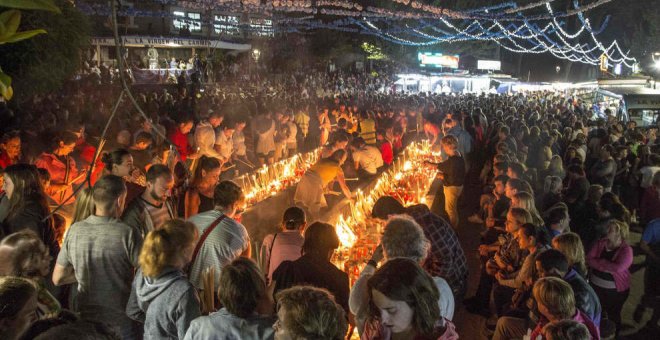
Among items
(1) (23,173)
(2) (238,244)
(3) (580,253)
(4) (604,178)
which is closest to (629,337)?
(3) (580,253)

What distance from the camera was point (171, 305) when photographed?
340cm

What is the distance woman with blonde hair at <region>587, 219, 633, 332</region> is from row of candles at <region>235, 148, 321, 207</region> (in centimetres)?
461

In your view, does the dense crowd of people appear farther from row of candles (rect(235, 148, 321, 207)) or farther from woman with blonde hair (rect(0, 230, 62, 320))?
row of candles (rect(235, 148, 321, 207))

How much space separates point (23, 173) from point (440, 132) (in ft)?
33.9

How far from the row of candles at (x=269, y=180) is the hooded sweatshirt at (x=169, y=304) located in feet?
15.6

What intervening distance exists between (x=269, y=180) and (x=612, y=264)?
5.44 meters

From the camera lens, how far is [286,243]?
4590 millimetres

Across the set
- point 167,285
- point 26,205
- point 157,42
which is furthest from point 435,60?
point 167,285

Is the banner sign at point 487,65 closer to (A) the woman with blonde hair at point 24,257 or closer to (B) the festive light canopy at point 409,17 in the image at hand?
(B) the festive light canopy at point 409,17

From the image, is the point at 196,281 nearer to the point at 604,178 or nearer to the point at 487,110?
the point at 604,178

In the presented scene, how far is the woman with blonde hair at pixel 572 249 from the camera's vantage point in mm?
4812

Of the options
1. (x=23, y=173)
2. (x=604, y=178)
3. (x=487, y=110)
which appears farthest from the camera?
(x=487, y=110)

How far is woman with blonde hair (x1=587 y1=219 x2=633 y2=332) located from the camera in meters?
5.77

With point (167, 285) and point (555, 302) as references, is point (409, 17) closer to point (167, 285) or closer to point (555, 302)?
point (555, 302)
